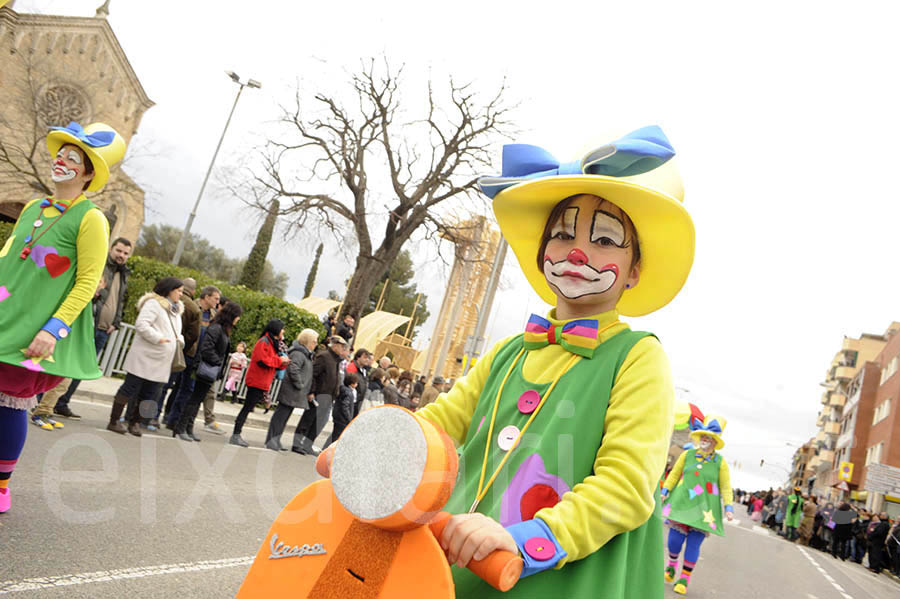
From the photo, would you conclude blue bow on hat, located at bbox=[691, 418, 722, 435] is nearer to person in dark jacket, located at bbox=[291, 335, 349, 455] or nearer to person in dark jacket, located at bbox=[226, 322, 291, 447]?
person in dark jacket, located at bbox=[291, 335, 349, 455]

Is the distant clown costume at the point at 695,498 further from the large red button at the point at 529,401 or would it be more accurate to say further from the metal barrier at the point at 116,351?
the metal barrier at the point at 116,351

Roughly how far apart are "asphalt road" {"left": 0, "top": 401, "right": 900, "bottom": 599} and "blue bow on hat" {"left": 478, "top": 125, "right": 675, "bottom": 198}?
269 cm

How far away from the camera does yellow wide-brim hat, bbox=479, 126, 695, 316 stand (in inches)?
65.1

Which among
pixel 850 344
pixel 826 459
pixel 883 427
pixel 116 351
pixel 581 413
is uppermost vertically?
pixel 850 344

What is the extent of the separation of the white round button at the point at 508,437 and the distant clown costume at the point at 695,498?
21.2ft

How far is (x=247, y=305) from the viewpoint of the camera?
51.2ft

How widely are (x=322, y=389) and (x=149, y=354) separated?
3.34m

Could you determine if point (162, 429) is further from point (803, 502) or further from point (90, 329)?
point (803, 502)

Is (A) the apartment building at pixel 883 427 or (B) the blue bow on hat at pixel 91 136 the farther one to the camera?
(A) the apartment building at pixel 883 427

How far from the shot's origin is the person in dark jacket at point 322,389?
10.1m

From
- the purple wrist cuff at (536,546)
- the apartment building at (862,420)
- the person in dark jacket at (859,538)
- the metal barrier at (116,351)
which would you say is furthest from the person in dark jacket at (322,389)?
the apartment building at (862,420)

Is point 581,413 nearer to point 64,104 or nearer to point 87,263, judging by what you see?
point 87,263

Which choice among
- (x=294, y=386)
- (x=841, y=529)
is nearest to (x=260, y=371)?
(x=294, y=386)

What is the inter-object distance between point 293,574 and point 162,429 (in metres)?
7.92
